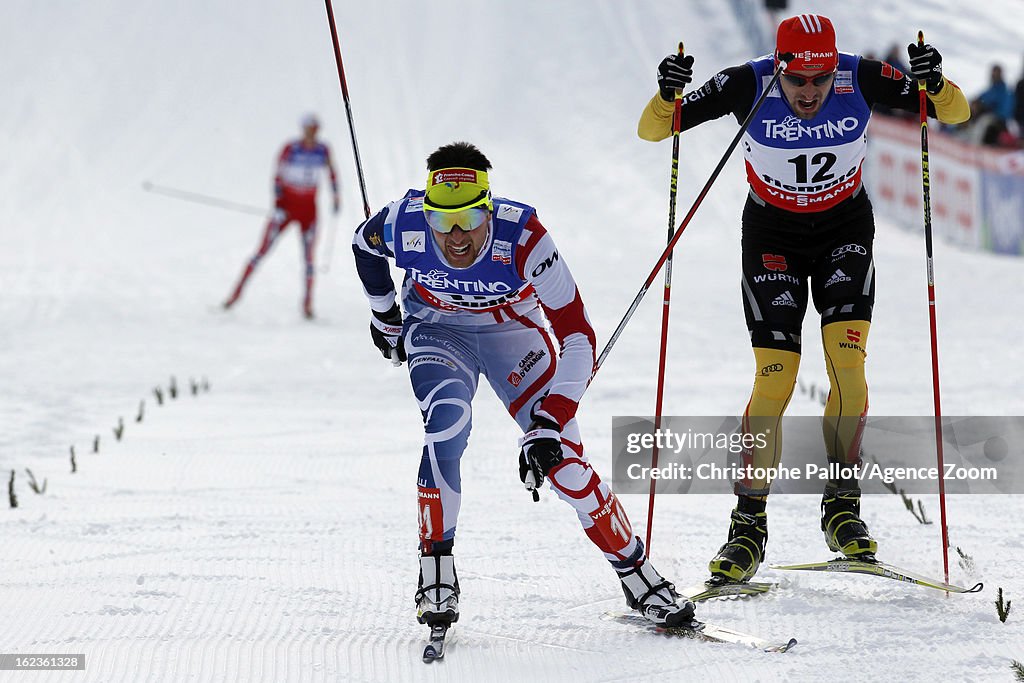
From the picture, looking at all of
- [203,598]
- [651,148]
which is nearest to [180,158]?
[651,148]

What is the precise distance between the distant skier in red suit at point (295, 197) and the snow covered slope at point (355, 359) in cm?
64

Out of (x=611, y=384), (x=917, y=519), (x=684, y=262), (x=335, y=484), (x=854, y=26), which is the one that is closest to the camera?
(x=917, y=519)

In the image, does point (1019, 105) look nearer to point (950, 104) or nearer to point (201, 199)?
point (201, 199)

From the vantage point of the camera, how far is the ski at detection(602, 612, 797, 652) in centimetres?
384

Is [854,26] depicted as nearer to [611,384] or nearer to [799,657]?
[611,384]

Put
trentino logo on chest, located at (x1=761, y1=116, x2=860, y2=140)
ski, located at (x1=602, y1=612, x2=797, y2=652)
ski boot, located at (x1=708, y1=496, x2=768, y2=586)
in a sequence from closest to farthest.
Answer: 1. ski, located at (x1=602, y1=612, x2=797, y2=652)
2. ski boot, located at (x1=708, y1=496, x2=768, y2=586)
3. trentino logo on chest, located at (x1=761, y1=116, x2=860, y2=140)

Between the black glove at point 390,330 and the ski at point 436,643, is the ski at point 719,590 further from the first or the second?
the black glove at point 390,330

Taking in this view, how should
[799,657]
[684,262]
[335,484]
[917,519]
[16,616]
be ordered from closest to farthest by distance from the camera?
[799,657]
[16,616]
[917,519]
[335,484]
[684,262]

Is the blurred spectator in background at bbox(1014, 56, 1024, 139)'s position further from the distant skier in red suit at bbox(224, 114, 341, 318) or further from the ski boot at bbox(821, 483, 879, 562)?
the ski boot at bbox(821, 483, 879, 562)

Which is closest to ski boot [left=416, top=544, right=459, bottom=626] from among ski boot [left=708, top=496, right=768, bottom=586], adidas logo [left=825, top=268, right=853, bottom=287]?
ski boot [left=708, top=496, right=768, bottom=586]

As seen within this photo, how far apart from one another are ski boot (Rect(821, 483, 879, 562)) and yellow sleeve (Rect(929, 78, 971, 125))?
1.46 meters

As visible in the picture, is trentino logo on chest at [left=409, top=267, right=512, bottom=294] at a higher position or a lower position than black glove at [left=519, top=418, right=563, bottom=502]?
higher

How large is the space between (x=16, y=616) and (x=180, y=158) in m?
15.8

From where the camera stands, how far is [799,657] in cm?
375
